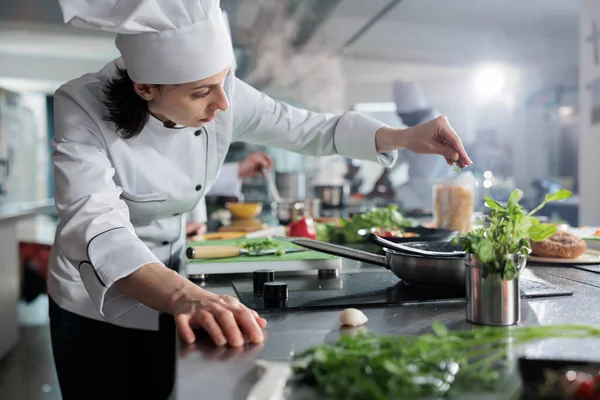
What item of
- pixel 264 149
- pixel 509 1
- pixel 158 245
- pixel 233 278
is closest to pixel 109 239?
pixel 233 278

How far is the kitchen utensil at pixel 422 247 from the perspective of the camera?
44.4 inches

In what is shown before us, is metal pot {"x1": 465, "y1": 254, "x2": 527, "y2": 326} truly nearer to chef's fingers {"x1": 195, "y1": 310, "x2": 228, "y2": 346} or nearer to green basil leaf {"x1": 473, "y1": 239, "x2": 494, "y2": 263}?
green basil leaf {"x1": 473, "y1": 239, "x2": 494, "y2": 263}

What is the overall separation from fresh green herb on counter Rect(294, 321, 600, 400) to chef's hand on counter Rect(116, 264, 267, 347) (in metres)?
0.18

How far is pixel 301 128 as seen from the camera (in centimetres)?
179

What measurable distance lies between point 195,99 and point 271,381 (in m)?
0.77

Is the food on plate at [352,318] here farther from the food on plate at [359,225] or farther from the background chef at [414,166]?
the background chef at [414,166]

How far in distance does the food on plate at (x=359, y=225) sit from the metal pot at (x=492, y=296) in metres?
1.04

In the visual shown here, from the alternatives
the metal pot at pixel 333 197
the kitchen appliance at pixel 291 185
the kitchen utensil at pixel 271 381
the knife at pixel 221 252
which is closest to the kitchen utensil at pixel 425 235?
the knife at pixel 221 252

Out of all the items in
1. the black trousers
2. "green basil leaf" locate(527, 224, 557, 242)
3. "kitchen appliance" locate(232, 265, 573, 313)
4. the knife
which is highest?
"green basil leaf" locate(527, 224, 557, 242)

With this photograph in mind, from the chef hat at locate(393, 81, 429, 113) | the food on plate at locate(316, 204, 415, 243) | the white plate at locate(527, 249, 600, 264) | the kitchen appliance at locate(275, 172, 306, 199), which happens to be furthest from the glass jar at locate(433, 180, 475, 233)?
the chef hat at locate(393, 81, 429, 113)

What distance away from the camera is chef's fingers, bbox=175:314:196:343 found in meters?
0.85

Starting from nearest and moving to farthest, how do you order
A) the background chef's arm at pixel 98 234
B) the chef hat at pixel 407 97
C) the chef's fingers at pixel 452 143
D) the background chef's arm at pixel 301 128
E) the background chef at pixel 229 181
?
1. the background chef's arm at pixel 98 234
2. the chef's fingers at pixel 452 143
3. the background chef's arm at pixel 301 128
4. the background chef at pixel 229 181
5. the chef hat at pixel 407 97

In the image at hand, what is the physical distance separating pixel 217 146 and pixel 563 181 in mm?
5733

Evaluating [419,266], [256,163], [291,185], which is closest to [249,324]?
[419,266]
